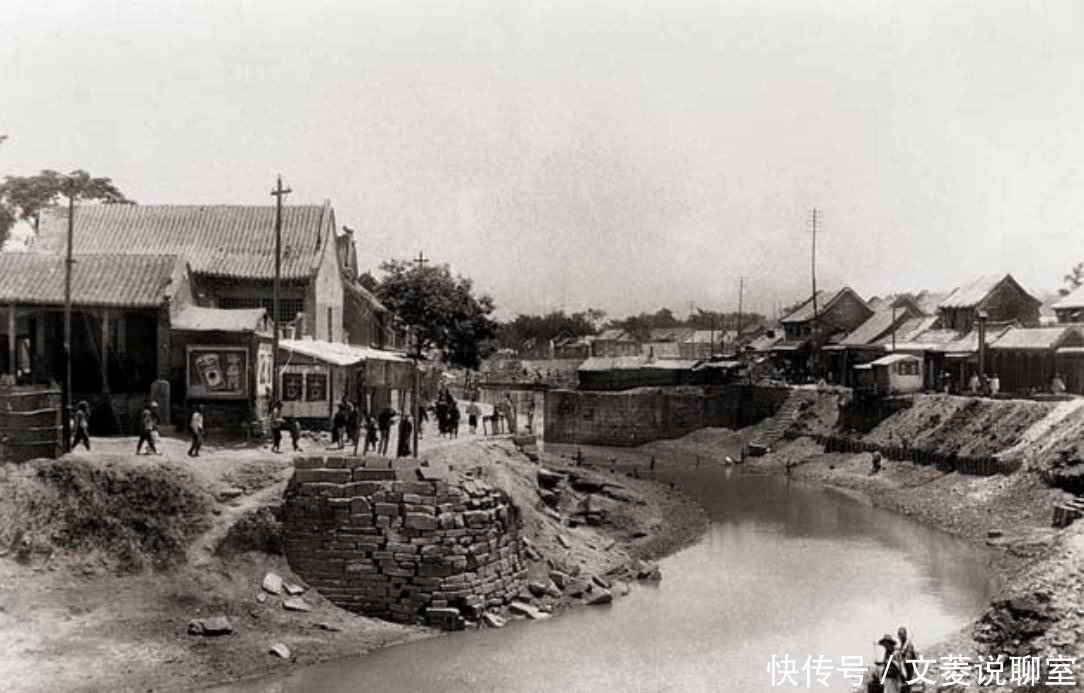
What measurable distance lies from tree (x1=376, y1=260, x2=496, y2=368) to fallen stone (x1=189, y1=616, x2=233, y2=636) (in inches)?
1948

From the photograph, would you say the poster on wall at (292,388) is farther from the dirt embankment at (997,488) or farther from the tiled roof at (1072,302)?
the tiled roof at (1072,302)

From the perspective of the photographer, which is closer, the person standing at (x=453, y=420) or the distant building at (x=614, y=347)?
the person standing at (x=453, y=420)

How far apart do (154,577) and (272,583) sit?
7.88 feet

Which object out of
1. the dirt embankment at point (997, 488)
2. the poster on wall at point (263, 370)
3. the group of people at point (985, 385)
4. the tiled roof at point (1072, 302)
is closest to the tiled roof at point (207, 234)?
the poster on wall at point (263, 370)

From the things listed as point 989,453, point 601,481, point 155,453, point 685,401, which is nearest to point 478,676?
point 155,453

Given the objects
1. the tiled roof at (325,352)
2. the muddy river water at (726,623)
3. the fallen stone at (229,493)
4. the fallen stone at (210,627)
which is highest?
the tiled roof at (325,352)

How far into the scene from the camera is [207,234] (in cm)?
4416

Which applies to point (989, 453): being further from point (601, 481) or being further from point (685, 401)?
point (685, 401)

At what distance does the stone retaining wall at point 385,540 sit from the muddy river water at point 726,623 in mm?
1250

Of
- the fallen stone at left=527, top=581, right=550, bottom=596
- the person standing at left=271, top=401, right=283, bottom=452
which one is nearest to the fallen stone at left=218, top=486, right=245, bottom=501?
the person standing at left=271, top=401, right=283, bottom=452

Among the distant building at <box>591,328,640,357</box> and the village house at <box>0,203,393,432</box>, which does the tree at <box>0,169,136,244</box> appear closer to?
the village house at <box>0,203,393,432</box>

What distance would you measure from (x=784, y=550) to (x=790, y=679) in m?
15.8

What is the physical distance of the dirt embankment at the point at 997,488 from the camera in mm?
22219

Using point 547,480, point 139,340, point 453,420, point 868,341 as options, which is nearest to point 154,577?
point 139,340
